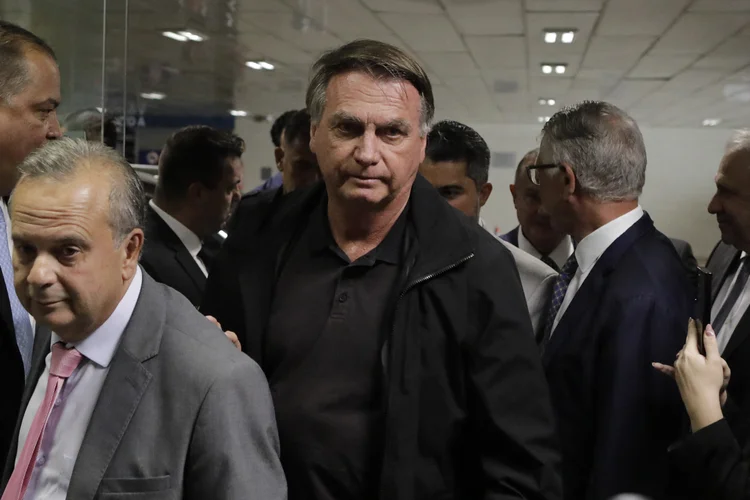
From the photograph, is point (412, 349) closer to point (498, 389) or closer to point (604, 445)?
point (498, 389)

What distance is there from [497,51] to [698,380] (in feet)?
19.7

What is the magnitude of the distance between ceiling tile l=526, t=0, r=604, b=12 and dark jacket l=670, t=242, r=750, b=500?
161 inches

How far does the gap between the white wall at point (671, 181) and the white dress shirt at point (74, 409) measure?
27.1ft

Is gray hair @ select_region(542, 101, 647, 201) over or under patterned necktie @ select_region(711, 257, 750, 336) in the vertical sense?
over

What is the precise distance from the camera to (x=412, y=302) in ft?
4.85

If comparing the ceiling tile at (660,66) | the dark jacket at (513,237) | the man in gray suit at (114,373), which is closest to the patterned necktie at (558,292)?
the man in gray suit at (114,373)

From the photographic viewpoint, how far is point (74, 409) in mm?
1336

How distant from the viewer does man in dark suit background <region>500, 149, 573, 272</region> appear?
3316 mm

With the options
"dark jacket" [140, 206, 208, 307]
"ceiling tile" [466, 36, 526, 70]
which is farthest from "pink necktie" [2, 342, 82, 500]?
"ceiling tile" [466, 36, 526, 70]

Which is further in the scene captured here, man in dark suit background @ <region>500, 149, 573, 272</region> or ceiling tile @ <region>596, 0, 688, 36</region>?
ceiling tile @ <region>596, 0, 688, 36</region>

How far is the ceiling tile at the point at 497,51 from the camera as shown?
673 centimetres

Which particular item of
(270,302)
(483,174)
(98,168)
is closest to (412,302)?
(270,302)

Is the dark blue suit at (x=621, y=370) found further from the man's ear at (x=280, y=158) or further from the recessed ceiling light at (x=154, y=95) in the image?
the recessed ceiling light at (x=154, y=95)

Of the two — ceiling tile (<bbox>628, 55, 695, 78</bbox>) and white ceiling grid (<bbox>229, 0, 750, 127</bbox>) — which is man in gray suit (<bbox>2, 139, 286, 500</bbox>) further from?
ceiling tile (<bbox>628, 55, 695, 78</bbox>)
